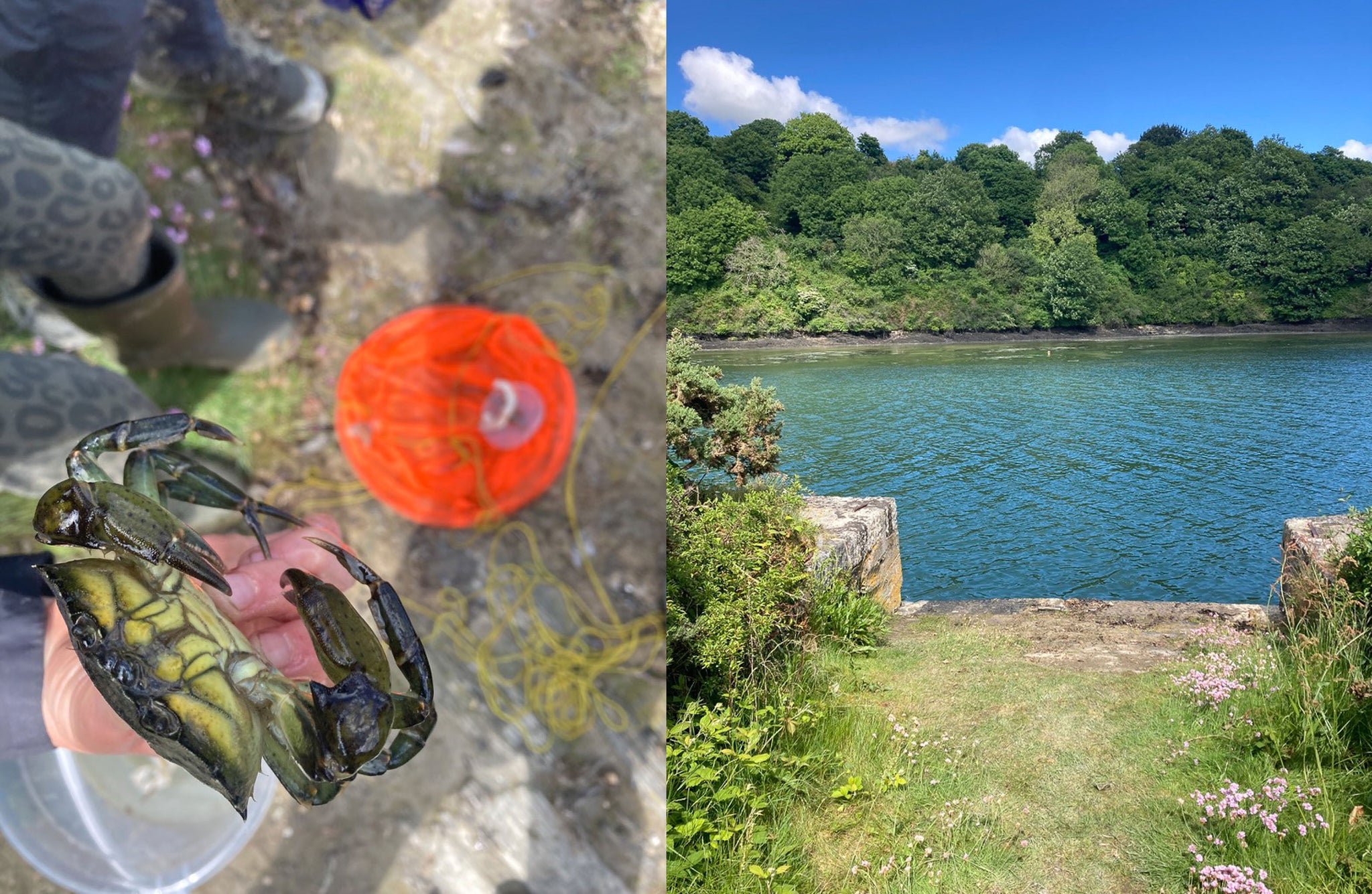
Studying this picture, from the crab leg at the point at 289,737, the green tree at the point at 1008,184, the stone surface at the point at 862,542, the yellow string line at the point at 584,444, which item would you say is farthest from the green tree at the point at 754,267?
the crab leg at the point at 289,737

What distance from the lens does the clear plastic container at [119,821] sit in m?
1.34

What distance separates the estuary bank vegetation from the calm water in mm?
3116

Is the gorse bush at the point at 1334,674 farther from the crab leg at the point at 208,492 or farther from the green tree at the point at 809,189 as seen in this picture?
the green tree at the point at 809,189

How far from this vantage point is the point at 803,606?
12.7ft

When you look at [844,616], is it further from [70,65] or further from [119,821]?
[70,65]

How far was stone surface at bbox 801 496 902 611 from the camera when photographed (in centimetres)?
439

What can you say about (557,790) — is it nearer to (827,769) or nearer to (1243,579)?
(827,769)

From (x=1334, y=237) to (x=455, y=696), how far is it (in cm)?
4020

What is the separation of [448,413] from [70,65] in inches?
27.9

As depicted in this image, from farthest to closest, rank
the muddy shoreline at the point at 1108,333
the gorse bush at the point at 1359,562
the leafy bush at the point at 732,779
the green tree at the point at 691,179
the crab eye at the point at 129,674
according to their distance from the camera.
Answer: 1. the muddy shoreline at the point at 1108,333
2. the green tree at the point at 691,179
3. the gorse bush at the point at 1359,562
4. the leafy bush at the point at 732,779
5. the crab eye at the point at 129,674

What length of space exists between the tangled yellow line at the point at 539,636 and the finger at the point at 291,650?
0.21 metres

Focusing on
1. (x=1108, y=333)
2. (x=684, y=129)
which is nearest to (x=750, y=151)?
(x=684, y=129)

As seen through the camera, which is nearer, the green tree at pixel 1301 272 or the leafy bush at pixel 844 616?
the leafy bush at pixel 844 616

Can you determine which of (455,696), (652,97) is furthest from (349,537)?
(652,97)
